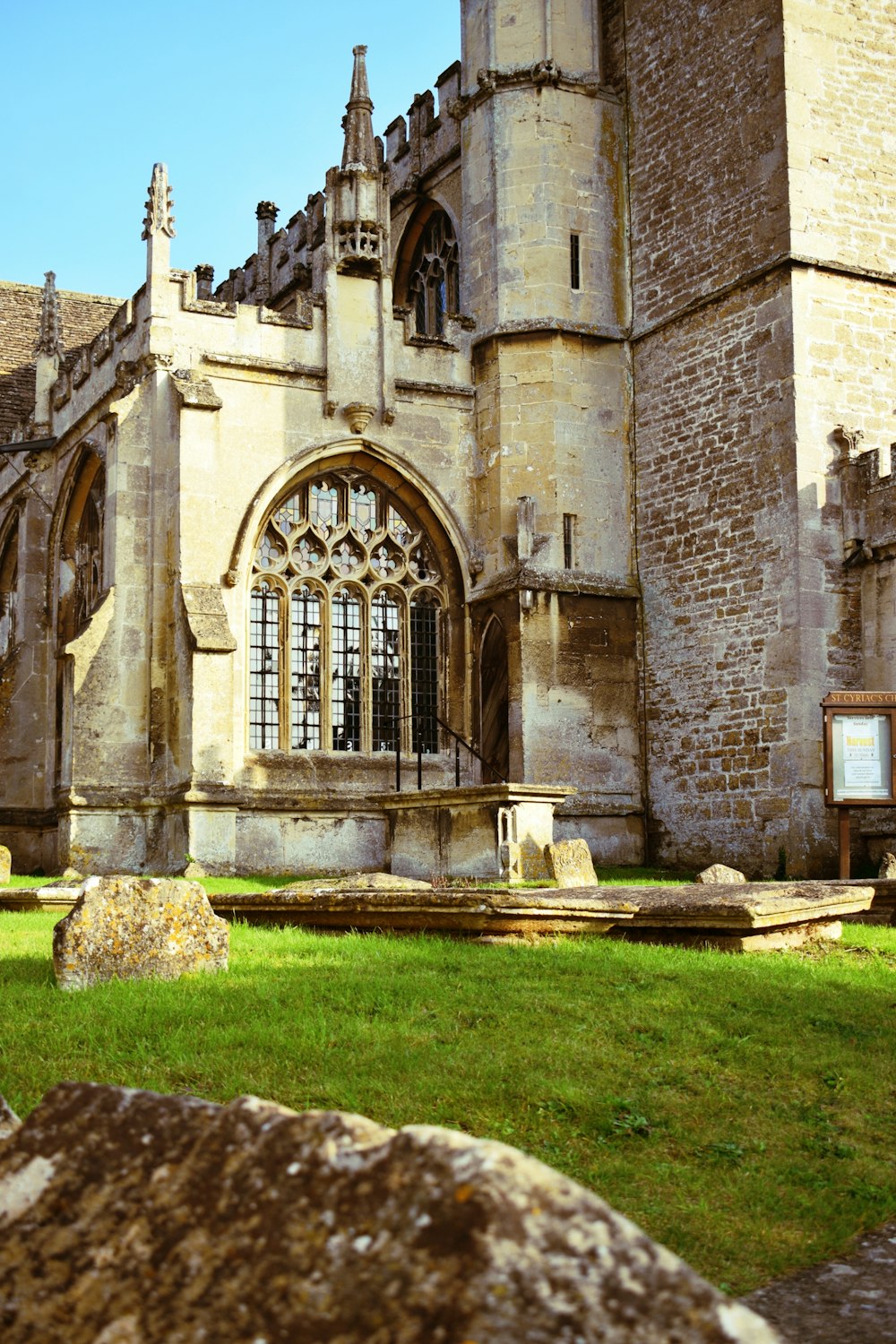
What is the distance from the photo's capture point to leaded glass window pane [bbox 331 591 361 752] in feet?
65.1

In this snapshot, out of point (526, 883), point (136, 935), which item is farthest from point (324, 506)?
point (136, 935)

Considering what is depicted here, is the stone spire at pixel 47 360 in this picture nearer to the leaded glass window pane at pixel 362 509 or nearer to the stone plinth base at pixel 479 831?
the leaded glass window pane at pixel 362 509

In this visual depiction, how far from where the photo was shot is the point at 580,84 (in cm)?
2067

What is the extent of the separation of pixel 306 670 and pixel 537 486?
3.90 meters

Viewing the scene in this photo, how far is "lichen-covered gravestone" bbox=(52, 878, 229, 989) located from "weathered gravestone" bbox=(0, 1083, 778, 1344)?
5183 millimetres

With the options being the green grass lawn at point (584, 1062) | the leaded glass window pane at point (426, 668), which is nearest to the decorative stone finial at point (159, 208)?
the leaded glass window pane at point (426, 668)

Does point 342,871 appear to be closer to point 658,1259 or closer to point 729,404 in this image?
point 729,404

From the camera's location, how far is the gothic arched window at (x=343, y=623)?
1947cm

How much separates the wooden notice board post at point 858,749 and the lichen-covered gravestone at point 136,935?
760 centimetres

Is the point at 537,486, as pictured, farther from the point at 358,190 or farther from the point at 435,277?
the point at 435,277

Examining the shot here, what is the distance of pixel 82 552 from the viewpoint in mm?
22516

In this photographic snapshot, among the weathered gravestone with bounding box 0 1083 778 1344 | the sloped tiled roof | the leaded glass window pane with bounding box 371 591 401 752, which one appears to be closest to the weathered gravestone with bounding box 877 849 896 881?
the leaded glass window pane with bounding box 371 591 401 752

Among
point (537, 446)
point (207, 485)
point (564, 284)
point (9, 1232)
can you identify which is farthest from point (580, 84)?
point (9, 1232)

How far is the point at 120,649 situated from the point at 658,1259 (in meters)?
17.2
